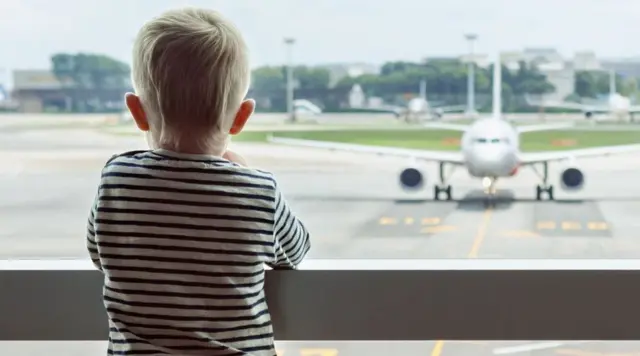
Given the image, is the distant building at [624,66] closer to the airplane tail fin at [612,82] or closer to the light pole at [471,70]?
the airplane tail fin at [612,82]

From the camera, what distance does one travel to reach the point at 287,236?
3.20ft

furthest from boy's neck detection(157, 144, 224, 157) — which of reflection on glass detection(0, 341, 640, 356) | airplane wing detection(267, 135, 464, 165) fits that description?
airplane wing detection(267, 135, 464, 165)

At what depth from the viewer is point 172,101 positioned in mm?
884

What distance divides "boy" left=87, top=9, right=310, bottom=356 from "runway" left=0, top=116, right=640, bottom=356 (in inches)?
14.5

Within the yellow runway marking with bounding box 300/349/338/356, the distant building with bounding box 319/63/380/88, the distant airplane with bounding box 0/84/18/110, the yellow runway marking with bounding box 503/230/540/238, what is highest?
the distant building with bounding box 319/63/380/88

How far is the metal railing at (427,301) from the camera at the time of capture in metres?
1.16

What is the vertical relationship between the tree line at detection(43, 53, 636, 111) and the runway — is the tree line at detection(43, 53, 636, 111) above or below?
above

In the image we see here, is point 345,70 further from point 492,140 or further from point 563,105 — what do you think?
point 492,140

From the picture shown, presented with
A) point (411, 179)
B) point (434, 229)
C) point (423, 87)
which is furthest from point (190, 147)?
point (411, 179)

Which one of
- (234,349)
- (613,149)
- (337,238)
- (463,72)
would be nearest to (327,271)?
(234,349)

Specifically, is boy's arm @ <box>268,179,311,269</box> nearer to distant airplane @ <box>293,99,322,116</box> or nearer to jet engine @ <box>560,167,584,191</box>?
distant airplane @ <box>293,99,322,116</box>

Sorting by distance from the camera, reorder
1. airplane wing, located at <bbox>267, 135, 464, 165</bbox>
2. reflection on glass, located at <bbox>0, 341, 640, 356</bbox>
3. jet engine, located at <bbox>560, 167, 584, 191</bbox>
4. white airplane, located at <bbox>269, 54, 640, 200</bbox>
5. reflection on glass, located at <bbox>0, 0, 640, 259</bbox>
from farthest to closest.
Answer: white airplane, located at <bbox>269, 54, 640, 200</bbox> → airplane wing, located at <bbox>267, 135, 464, 165</bbox> → jet engine, located at <bbox>560, 167, 584, 191</bbox> → reflection on glass, located at <bbox>0, 0, 640, 259</bbox> → reflection on glass, located at <bbox>0, 341, 640, 356</bbox>

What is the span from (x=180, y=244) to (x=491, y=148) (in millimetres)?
7209

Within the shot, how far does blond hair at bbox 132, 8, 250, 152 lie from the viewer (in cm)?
88
